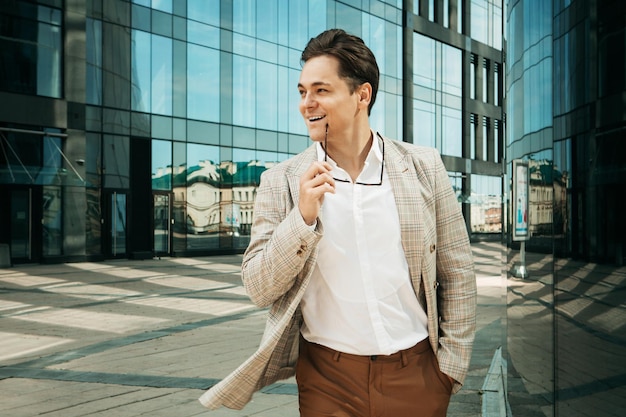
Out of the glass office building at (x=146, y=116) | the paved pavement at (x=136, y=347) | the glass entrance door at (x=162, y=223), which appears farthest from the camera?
the glass entrance door at (x=162, y=223)

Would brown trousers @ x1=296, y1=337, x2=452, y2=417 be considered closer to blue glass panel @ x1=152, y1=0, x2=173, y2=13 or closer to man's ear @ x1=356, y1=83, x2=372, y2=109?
man's ear @ x1=356, y1=83, x2=372, y2=109

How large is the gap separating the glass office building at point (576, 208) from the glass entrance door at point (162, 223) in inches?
952

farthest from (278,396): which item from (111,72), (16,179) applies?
(111,72)

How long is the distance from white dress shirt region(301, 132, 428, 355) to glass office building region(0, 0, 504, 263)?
17.7m

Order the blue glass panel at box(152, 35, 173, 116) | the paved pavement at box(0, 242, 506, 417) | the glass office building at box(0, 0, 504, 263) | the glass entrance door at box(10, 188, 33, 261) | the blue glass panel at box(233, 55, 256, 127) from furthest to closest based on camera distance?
the blue glass panel at box(233, 55, 256, 127)
the blue glass panel at box(152, 35, 173, 116)
the glass office building at box(0, 0, 504, 263)
the glass entrance door at box(10, 188, 33, 261)
the paved pavement at box(0, 242, 506, 417)

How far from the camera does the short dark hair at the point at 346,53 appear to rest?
2.15 metres

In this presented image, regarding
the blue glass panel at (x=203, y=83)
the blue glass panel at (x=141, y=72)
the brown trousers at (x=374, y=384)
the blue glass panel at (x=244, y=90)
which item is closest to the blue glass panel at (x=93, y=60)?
the blue glass panel at (x=141, y=72)

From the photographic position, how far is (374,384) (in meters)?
2.12

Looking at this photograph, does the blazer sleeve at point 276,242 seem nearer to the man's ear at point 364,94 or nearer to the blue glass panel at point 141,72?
the man's ear at point 364,94

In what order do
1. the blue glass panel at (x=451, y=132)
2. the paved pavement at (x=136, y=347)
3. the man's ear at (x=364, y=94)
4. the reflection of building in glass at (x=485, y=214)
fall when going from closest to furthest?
1. the man's ear at (x=364, y=94)
2. the paved pavement at (x=136, y=347)
3. the blue glass panel at (x=451, y=132)
4. the reflection of building in glass at (x=485, y=214)

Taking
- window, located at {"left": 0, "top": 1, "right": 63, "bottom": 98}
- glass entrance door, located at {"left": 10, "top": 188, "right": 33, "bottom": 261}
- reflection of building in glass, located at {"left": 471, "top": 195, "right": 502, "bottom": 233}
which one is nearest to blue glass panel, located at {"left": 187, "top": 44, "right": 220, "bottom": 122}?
window, located at {"left": 0, "top": 1, "right": 63, "bottom": 98}

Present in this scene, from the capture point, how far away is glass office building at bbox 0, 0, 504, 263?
22453 millimetres

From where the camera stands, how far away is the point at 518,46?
3645mm

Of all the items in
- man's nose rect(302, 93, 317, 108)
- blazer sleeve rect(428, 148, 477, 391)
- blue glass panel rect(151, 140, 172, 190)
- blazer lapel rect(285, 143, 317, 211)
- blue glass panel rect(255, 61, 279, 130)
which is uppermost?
blue glass panel rect(255, 61, 279, 130)
